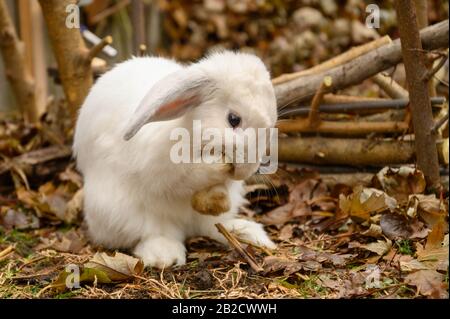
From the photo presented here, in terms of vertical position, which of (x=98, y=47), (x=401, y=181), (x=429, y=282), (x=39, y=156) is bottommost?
(x=429, y=282)

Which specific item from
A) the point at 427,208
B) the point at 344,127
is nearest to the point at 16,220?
the point at 344,127

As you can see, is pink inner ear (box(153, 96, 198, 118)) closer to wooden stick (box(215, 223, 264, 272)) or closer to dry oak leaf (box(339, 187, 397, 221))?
wooden stick (box(215, 223, 264, 272))

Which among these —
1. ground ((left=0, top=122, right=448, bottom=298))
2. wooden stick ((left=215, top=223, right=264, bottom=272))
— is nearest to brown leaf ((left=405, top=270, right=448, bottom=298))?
ground ((left=0, top=122, right=448, bottom=298))

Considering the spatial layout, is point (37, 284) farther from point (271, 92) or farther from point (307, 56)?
point (307, 56)

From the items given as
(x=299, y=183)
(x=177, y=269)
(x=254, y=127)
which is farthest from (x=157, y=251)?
(x=299, y=183)

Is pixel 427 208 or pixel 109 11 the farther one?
pixel 109 11

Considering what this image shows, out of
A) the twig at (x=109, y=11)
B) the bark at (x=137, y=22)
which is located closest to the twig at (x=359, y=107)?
the bark at (x=137, y=22)

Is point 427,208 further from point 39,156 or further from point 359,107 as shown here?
Answer: point 39,156
